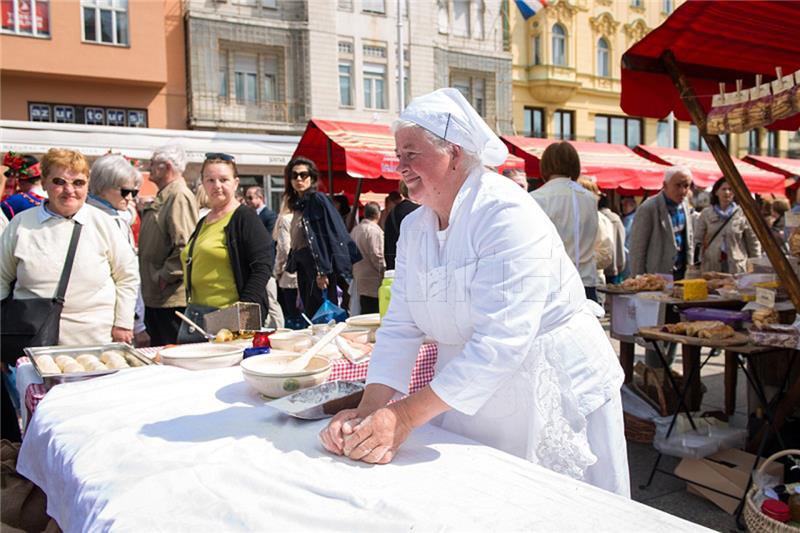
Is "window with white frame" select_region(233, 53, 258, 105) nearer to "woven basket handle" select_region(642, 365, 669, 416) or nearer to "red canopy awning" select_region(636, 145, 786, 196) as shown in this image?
"red canopy awning" select_region(636, 145, 786, 196)

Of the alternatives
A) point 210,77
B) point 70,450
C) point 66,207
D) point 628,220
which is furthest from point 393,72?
point 70,450

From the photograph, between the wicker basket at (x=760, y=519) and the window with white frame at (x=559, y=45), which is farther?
the window with white frame at (x=559, y=45)

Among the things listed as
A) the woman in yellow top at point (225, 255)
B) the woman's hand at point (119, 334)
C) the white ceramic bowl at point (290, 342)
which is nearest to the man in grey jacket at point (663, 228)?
Result: the woman in yellow top at point (225, 255)

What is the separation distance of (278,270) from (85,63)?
1470cm

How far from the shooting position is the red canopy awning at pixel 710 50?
3006mm

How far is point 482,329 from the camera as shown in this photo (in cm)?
136

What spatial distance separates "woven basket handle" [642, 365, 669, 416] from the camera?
398 cm

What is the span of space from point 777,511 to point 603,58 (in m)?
28.1

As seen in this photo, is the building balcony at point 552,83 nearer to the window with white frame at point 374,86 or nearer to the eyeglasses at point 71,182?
the window with white frame at point 374,86

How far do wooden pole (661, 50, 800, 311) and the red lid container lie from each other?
96 centimetres

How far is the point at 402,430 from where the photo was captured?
4.24ft

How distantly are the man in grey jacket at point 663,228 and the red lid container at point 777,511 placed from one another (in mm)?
3123

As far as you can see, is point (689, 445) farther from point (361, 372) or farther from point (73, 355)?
point (73, 355)

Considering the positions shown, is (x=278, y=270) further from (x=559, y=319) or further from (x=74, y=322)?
(x=559, y=319)
